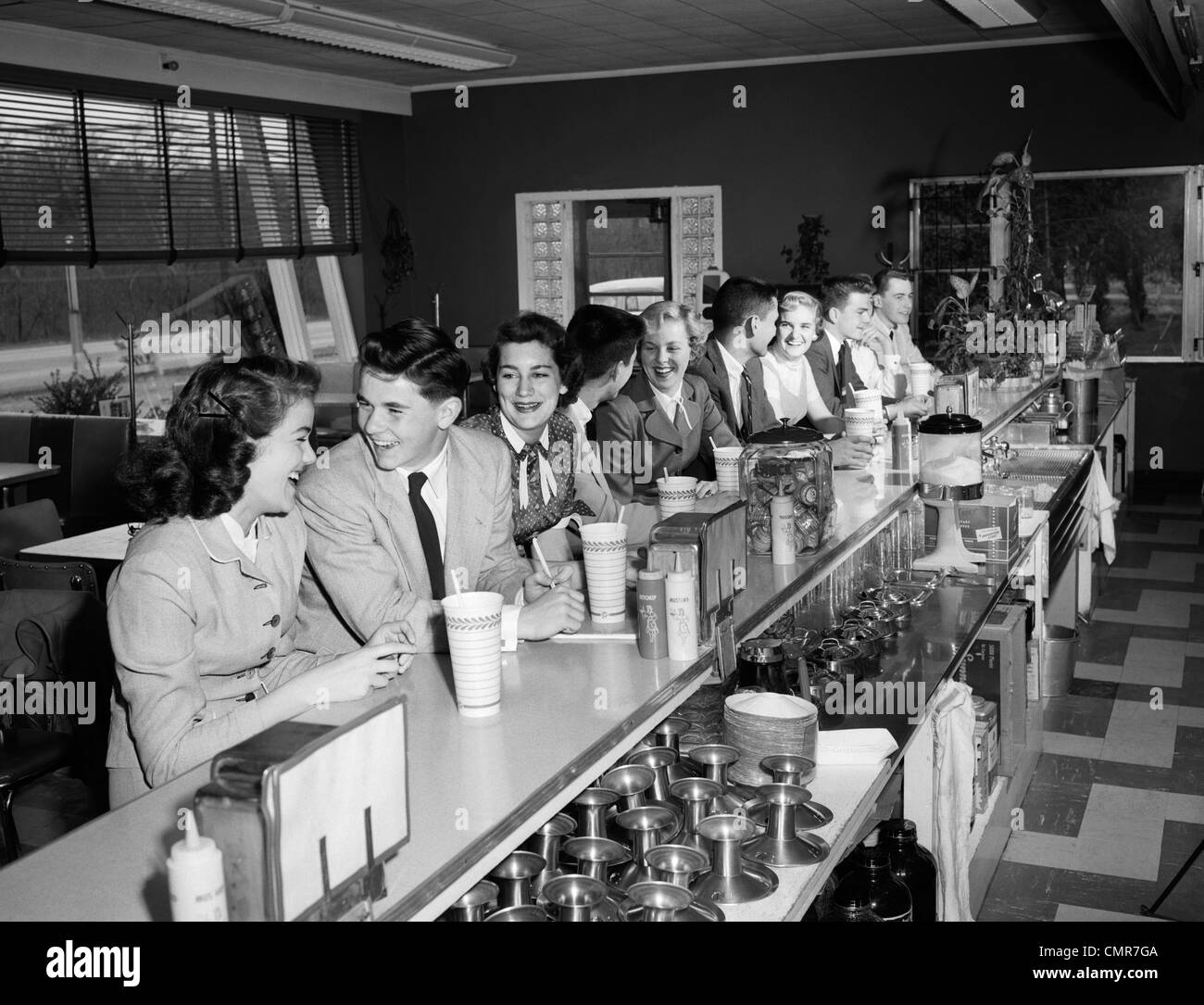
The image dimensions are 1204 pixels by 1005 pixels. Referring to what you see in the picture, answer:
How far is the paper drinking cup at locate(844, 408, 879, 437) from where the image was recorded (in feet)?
14.1

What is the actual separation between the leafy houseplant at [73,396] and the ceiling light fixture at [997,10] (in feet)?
18.8

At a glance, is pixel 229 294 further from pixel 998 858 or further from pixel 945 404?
pixel 998 858

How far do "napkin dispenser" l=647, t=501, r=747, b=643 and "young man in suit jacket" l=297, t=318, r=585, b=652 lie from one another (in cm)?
42

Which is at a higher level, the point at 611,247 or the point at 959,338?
the point at 611,247

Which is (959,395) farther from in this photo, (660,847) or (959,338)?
(660,847)

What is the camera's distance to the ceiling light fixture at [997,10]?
6.16 metres

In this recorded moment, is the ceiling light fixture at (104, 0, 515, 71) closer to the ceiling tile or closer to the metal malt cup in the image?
the ceiling tile

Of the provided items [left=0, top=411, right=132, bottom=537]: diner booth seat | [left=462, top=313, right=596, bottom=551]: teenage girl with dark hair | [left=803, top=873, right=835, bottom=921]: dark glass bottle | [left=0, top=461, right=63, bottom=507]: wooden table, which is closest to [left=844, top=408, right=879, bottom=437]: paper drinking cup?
[left=462, top=313, right=596, bottom=551]: teenage girl with dark hair

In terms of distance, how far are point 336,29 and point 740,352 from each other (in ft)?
12.0

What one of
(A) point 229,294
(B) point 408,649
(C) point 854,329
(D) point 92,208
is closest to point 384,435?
(B) point 408,649

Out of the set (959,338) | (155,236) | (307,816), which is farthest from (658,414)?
(155,236)

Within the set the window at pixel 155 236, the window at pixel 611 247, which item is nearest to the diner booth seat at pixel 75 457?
the window at pixel 155 236

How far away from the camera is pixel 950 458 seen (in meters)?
3.70

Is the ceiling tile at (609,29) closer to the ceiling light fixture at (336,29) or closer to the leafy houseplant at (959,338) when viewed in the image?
the ceiling light fixture at (336,29)
